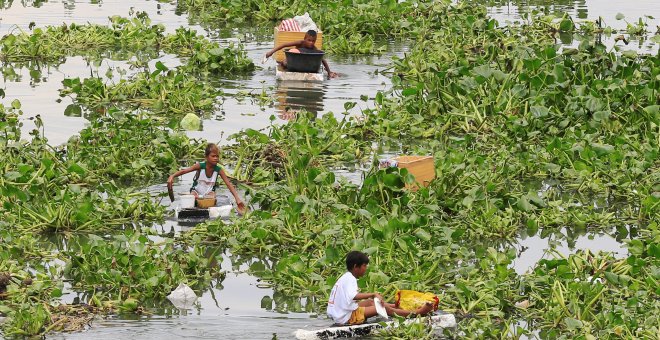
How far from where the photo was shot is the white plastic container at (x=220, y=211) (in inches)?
551

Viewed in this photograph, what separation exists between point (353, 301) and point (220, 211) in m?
3.39

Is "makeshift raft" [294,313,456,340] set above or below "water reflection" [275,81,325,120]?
below

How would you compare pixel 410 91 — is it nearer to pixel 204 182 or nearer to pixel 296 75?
pixel 296 75

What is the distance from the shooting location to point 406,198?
1348 centimetres

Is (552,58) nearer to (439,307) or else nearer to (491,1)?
(439,307)

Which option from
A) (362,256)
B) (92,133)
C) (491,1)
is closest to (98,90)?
(92,133)

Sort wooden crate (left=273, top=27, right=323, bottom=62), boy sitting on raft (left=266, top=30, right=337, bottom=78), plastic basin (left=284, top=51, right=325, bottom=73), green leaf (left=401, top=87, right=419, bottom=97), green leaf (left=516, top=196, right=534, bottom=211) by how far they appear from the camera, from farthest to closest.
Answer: wooden crate (left=273, top=27, right=323, bottom=62)
boy sitting on raft (left=266, top=30, right=337, bottom=78)
plastic basin (left=284, top=51, right=325, bottom=73)
green leaf (left=401, top=87, right=419, bottom=97)
green leaf (left=516, top=196, right=534, bottom=211)

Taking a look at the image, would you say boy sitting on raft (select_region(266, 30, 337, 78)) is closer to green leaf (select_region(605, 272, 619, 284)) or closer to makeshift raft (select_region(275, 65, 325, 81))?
makeshift raft (select_region(275, 65, 325, 81))

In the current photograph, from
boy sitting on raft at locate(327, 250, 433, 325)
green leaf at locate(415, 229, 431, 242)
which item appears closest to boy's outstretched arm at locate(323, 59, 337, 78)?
green leaf at locate(415, 229, 431, 242)

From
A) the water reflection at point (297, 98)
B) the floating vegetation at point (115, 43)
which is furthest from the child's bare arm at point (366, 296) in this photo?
the floating vegetation at point (115, 43)

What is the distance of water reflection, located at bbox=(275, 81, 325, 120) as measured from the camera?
63.3ft

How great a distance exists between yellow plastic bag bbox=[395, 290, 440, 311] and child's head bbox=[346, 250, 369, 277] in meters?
0.36

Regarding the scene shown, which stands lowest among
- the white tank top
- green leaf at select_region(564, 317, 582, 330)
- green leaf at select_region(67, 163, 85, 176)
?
green leaf at select_region(564, 317, 582, 330)

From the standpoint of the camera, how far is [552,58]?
18281 millimetres
